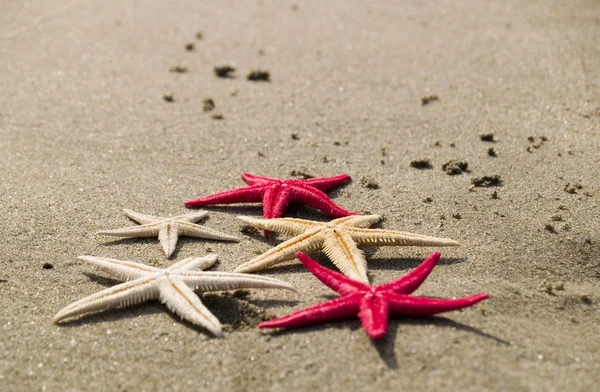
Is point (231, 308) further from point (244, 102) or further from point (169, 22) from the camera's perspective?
point (169, 22)

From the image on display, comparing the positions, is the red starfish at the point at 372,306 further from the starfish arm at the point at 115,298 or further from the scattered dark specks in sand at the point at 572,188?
the scattered dark specks in sand at the point at 572,188

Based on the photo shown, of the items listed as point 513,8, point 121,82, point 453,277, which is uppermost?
point 513,8

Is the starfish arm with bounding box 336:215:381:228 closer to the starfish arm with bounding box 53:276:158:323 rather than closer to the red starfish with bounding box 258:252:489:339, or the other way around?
the red starfish with bounding box 258:252:489:339

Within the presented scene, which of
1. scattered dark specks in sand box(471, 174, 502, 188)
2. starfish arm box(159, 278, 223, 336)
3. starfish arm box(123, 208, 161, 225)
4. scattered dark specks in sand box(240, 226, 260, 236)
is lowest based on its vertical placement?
starfish arm box(123, 208, 161, 225)

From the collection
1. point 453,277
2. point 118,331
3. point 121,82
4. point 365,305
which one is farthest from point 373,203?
point 121,82

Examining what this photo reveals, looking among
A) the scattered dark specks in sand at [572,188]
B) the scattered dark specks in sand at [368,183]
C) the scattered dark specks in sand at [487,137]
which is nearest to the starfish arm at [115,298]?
the scattered dark specks in sand at [368,183]

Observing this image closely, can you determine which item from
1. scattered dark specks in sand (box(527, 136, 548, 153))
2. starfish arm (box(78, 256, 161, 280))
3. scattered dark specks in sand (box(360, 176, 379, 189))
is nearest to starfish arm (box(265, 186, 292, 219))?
scattered dark specks in sand (box(360, 176, 379, 189))
